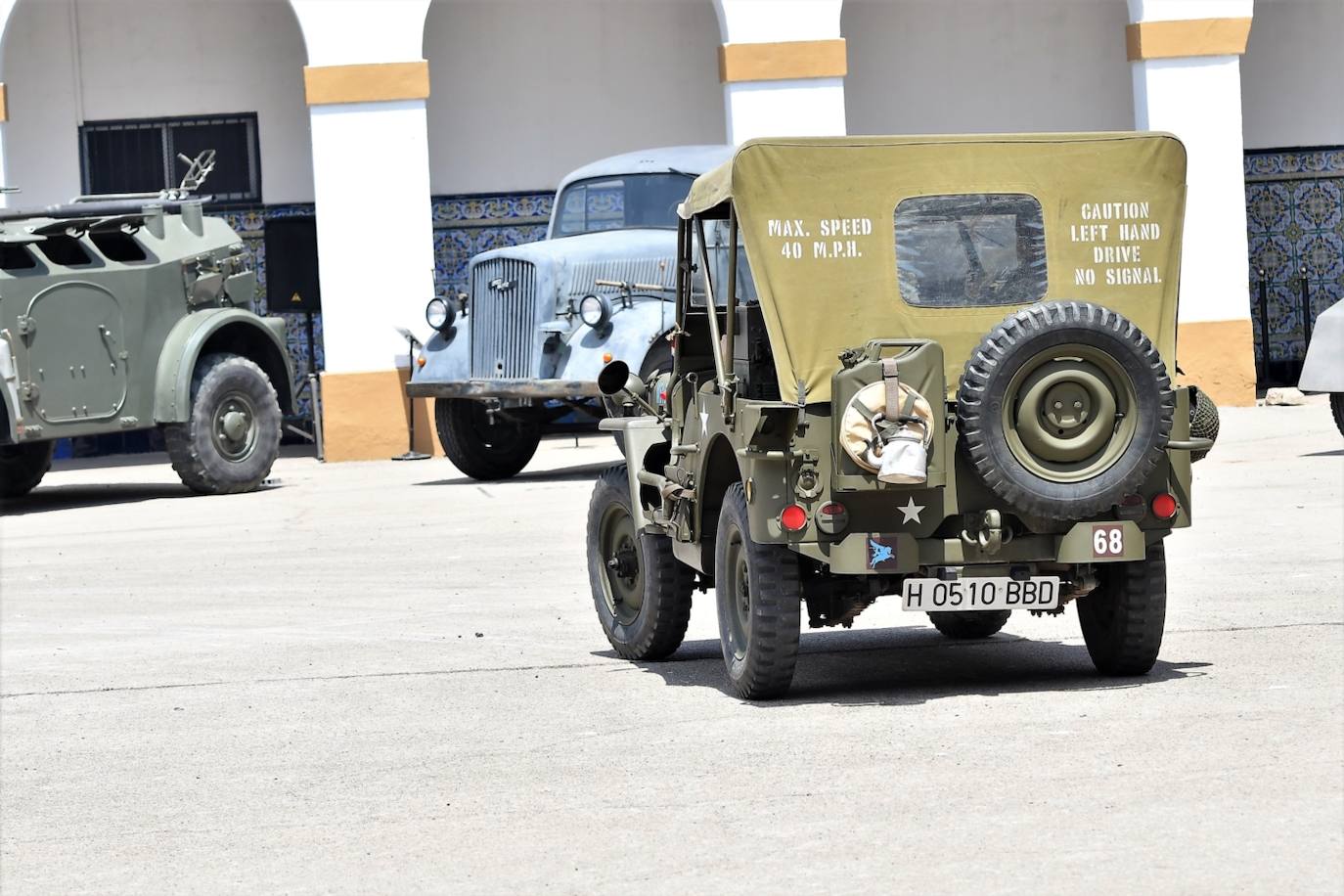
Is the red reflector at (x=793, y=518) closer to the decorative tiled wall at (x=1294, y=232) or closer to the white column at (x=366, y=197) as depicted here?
the white column at (x=366, y=197)

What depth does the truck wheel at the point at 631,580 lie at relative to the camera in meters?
8.33

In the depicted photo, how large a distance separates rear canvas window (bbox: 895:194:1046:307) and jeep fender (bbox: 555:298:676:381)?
8.14 meters

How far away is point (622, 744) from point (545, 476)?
1098cm

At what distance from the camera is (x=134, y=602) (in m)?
11.1

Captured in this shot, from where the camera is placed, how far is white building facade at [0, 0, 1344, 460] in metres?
21.4

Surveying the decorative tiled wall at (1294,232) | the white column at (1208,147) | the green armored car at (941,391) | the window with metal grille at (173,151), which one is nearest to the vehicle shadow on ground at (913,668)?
the green armored car at (941,391)

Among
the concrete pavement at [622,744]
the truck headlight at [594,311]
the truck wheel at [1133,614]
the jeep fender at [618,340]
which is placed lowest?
the concrete pavement at [622,744]

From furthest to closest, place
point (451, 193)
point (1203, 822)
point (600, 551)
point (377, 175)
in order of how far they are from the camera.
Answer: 1. point (451, 193)
2. point (377, 175)
3. point (600, 551)
4. point (1203, 822)

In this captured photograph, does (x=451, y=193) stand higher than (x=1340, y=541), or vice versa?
(x=451, y=193)

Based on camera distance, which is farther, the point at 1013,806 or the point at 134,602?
the point at 134,602

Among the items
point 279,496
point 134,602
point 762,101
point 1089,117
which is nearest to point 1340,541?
point 134,602

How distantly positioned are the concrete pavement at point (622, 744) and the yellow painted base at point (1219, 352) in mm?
9432

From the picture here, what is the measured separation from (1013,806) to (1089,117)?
1893 cm

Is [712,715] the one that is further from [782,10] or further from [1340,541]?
[782,10]
